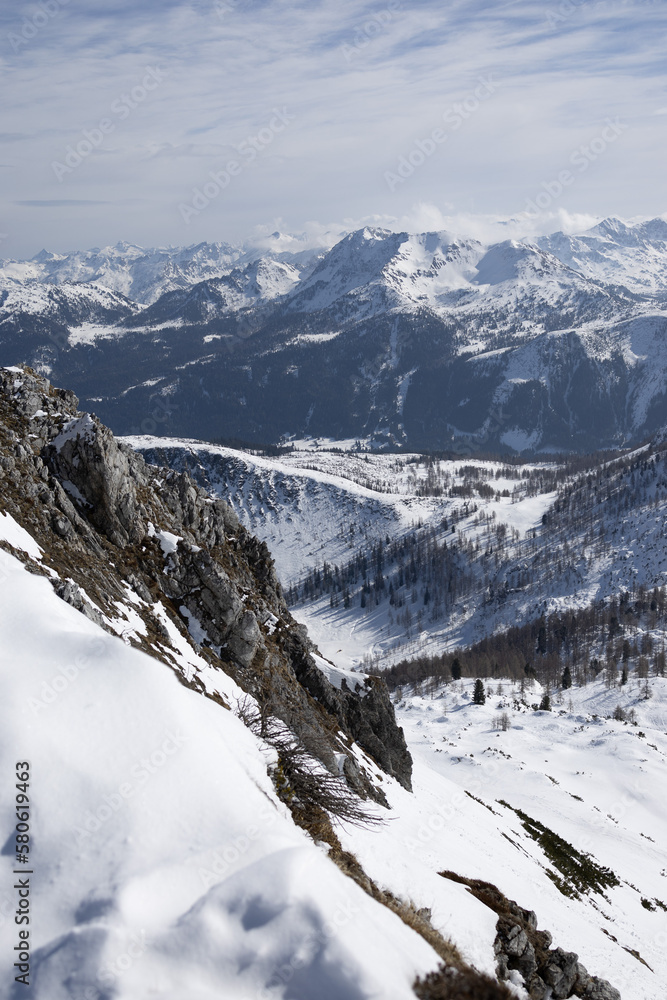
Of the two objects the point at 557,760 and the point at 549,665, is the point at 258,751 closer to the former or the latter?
A: the point at 557,760

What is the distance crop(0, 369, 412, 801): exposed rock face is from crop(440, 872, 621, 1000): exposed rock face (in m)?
8.73

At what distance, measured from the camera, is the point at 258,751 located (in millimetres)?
19625

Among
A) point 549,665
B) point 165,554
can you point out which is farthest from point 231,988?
point 549,665

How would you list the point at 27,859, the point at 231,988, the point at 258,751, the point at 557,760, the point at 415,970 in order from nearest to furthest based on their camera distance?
the point at 231,988
the point at 415,970
the point at 27,859
the point at 258,751
the point at 557,760

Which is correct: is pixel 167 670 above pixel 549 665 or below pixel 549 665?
above

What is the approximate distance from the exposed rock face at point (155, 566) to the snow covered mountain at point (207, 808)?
157 millimetres

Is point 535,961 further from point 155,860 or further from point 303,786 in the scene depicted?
point 155,860

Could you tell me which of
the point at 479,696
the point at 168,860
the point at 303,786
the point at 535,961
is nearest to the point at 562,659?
the point at 479,696

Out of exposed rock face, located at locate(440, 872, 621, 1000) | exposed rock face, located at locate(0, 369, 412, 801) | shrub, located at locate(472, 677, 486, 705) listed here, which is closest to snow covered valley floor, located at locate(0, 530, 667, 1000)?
exposed rock face, located at locate(440, 872, 621, 1000)

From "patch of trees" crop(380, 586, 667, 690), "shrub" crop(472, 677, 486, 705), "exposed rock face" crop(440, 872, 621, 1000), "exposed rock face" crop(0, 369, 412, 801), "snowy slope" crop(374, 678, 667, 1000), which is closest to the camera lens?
"exposed rock face" crop(440, 872, 621, 1000)

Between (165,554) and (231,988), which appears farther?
(165,554)

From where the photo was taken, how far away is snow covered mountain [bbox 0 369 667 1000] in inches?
456

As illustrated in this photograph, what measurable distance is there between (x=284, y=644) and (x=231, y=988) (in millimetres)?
29662

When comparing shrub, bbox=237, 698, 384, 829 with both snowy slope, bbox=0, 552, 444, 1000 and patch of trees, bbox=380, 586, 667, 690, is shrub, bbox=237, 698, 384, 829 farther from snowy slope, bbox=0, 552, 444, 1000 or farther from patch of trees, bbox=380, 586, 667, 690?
patch of trees, bbox=380, 586, 667, 690
